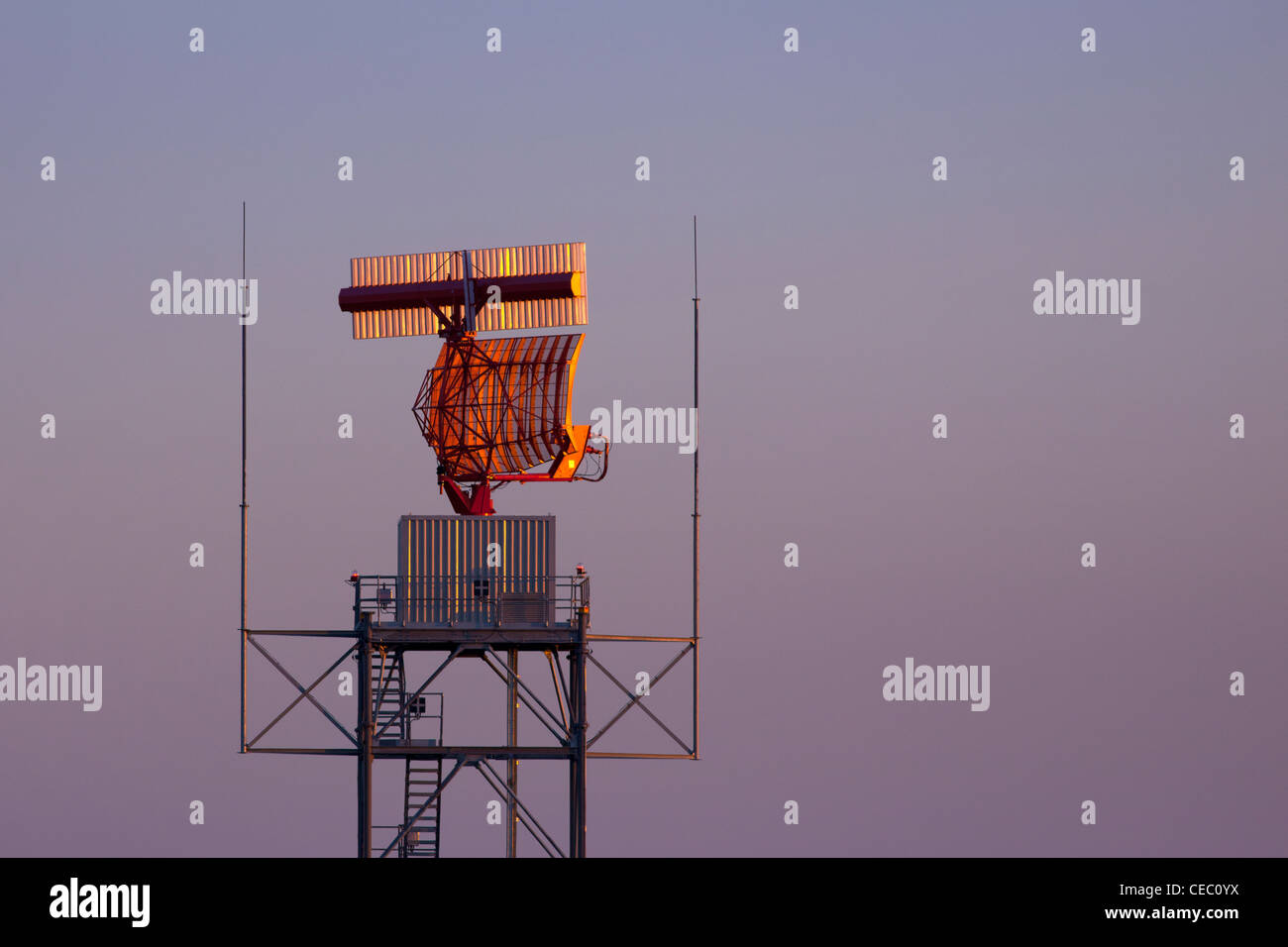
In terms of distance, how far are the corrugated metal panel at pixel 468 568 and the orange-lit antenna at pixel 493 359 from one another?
4.65ft

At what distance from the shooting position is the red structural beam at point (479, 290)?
3674 inches

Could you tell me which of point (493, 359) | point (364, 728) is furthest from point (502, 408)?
point (364, 728)

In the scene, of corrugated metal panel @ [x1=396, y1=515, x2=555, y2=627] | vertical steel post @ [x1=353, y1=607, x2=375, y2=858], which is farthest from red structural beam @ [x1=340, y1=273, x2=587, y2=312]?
vertical steel post @ [x1=353, y1=607, x2=375, y2=858]

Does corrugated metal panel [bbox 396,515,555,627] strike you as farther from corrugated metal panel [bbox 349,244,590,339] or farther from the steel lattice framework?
corrugated metal panel [bbox 349,244,590,339]

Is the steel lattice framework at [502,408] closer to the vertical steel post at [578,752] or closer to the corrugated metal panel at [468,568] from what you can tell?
the corrugated metal panel at [468,568]

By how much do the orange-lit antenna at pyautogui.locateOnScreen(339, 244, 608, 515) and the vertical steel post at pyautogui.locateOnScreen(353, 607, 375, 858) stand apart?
17.0 ft

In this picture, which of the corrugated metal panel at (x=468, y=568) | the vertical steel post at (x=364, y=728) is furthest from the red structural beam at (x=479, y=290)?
the vertical steel post at (x=364, y=728)

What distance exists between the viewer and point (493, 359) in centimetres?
9231

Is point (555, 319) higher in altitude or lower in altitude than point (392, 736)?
higher
